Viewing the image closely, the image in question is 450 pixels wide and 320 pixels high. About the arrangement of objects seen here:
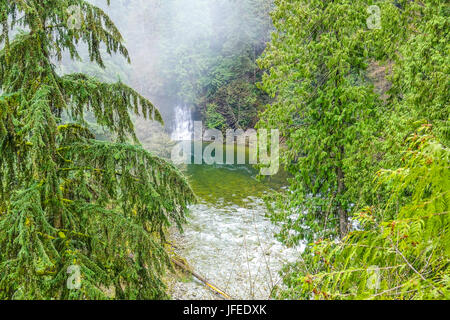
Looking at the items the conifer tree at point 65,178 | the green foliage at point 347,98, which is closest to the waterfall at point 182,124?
the green foliage at point 347,98

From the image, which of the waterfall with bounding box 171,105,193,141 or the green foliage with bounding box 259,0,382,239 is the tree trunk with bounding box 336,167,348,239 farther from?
the waterfall with bounding box 171,105,193,141

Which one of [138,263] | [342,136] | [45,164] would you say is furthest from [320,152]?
[45,164]

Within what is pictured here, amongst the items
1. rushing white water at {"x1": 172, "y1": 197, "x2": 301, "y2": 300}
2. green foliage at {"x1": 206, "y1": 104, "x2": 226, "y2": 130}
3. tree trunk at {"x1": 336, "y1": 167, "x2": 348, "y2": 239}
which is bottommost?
rushing white water at {"x1": 172, "y1": 197, "x2": 301, "y2": 300}

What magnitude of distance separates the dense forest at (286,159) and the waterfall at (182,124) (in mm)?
26640

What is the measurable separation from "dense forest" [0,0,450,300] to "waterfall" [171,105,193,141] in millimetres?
26640

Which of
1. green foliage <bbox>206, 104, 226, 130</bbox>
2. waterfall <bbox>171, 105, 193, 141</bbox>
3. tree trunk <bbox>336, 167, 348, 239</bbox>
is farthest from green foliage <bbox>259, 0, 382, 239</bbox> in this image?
waterfall <bbox>171, 105, 193, 141</bbox>

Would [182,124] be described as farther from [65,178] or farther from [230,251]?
[65,178]

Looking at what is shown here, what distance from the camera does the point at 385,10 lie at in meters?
5.09

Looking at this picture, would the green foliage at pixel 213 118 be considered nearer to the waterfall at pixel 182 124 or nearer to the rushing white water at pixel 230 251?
the waterfall at pixel 182 124

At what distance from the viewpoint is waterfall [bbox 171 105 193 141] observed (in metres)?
32.2

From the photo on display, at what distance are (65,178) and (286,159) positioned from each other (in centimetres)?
394

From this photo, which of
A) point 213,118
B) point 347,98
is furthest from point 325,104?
point 213,118

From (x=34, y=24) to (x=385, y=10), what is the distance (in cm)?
554

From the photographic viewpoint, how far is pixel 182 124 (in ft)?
110
